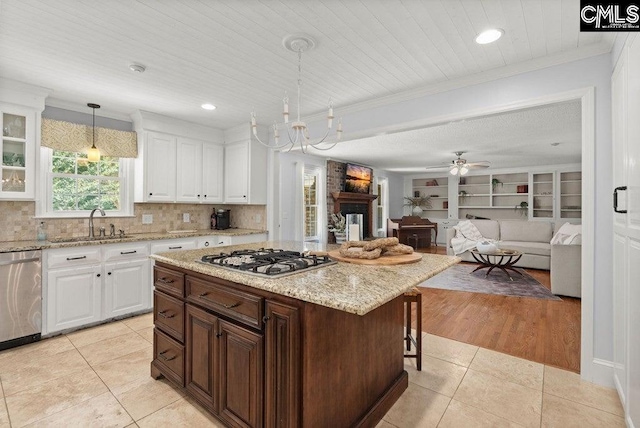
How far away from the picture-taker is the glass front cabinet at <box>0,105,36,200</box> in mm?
2936

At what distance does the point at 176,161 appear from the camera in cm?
416

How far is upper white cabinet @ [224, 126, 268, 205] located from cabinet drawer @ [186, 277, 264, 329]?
272cm

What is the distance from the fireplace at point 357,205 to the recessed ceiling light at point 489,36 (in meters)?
4.73

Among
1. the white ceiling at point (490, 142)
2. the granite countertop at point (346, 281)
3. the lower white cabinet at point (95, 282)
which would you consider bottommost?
the lower white cabinet at point (95, 282)

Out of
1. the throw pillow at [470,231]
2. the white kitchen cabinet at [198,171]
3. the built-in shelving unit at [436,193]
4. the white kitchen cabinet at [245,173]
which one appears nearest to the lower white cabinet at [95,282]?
the white kitchen cabinet at [198,171]


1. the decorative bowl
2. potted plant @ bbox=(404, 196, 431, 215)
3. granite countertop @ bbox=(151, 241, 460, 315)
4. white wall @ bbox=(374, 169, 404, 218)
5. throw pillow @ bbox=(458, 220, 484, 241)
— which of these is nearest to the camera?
granite countertop @ bbox=(151, 241, 460, 315)

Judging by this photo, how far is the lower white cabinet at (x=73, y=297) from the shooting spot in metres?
2.93

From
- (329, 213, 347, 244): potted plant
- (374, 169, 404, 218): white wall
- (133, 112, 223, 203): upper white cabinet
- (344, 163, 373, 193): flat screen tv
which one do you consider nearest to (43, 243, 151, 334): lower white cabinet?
(133, 112, 223, 203): upper white cabinet

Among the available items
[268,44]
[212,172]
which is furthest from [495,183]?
[268,44]

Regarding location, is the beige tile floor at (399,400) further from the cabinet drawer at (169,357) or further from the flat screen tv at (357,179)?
the flat screen tv at (357,179)

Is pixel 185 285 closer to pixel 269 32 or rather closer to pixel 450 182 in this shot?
pixel 269 32

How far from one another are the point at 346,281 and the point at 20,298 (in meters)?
3.11

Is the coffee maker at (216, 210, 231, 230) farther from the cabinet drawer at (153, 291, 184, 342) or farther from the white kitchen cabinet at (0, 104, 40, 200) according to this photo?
→ the cabinet drawer at (153, 291, 184, 342)

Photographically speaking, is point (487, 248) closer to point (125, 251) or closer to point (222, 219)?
point (222, 219)
